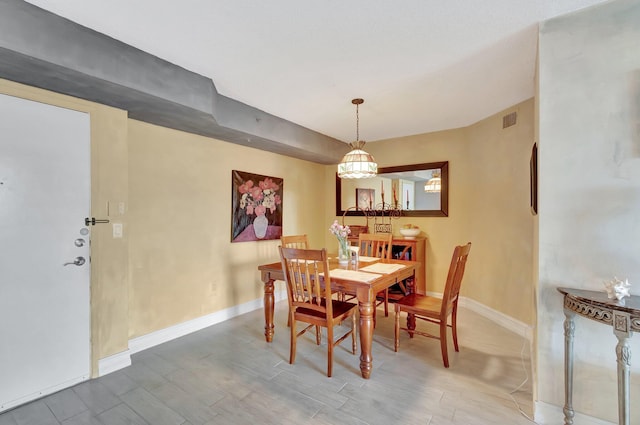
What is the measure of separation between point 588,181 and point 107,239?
351 centimetres

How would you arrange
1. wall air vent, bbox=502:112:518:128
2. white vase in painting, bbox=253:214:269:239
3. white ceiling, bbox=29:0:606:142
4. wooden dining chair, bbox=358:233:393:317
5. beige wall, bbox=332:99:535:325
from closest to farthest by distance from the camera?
1. white ceiling, bbox=29:0:606:142
2. beige wall, bbox=332:99:535:325
3. wall air vent, bbox=502:112:518:128
4. wooden dining chair, bbox=358:233:393:317
5. white vase in painting, bbox=253:214:269:239

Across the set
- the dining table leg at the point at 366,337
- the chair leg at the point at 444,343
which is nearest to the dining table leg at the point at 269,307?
the dining table leg at the point at 366,337

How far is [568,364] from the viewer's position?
1.66 meters

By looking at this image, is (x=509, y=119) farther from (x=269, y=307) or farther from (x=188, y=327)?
(x=188, y=327)

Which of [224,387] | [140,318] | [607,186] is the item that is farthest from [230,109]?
[607,186]

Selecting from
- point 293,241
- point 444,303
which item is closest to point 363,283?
point 444,303

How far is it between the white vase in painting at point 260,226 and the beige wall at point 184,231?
13 centimetres

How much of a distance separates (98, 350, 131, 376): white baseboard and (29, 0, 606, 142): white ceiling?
8.26ft

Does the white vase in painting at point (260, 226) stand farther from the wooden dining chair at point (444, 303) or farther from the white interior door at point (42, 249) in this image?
the wooden dining chair at point (444, 303)

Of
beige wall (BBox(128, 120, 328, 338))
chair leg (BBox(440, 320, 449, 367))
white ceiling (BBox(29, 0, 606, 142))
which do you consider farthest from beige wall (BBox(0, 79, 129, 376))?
chair leg (BBox(440, 320, 449, 367))

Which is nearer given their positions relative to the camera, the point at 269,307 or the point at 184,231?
the point at 269,307

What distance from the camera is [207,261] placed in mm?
3496

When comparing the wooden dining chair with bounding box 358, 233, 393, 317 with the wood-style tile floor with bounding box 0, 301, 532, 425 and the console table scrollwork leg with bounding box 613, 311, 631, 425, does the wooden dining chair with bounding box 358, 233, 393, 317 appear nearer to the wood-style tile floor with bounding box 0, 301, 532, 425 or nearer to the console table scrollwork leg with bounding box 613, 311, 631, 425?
the wood-style tile floor with bounding box 0, 301, 532, 425

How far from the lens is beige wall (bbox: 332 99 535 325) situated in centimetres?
319
